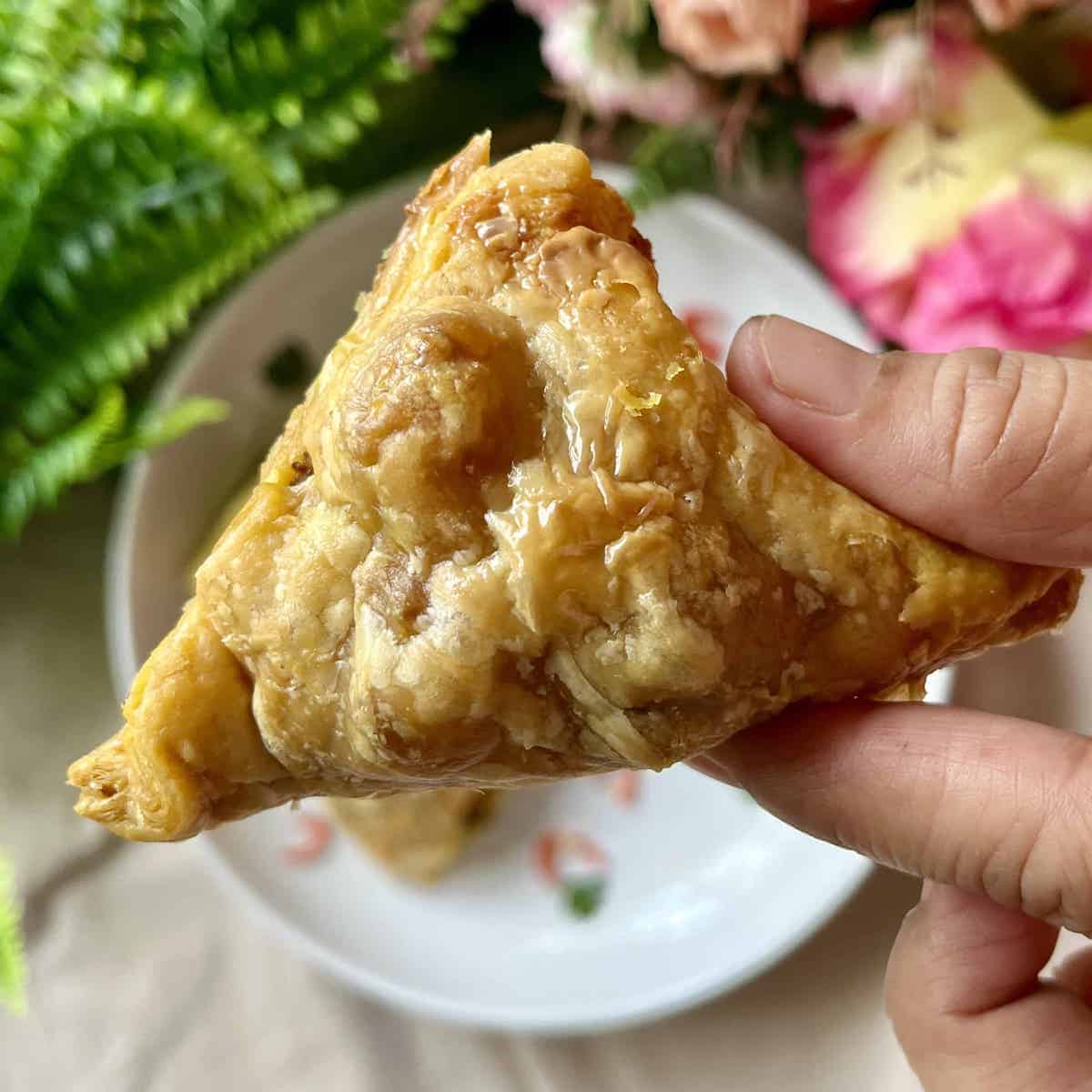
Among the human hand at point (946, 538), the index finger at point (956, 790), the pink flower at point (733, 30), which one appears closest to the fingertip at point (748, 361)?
the human hand at point (946, 538)

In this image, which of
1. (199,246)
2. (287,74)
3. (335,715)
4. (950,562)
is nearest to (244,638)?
(335,715)

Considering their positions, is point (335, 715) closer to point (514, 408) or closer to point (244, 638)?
point (244, 638)

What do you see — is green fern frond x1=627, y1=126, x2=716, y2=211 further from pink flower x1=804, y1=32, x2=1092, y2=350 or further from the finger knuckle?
the finger knuckle

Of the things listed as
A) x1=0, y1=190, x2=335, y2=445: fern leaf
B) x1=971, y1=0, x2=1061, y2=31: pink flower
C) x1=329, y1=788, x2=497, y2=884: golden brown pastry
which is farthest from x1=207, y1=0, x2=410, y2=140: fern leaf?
x1=329, y1=788, x2=497, y2=884: golden brown pastry

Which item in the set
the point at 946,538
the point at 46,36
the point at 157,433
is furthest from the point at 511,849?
the point at 46,36

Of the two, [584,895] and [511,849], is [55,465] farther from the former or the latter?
[584,895]

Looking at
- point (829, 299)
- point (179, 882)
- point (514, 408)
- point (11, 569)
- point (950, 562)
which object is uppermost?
point (514, 408)

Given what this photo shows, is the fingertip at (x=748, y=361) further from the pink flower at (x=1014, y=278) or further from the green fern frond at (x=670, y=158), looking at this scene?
the green fern frond at (x=670, y=158)
